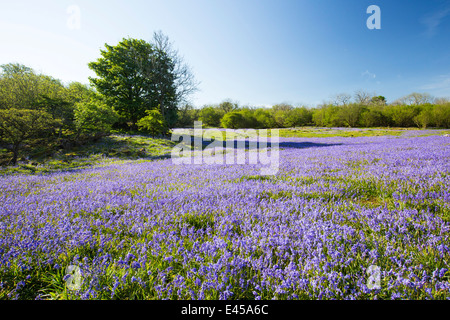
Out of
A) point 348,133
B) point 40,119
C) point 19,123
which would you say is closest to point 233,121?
point 348,133

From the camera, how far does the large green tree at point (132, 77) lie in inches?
1066

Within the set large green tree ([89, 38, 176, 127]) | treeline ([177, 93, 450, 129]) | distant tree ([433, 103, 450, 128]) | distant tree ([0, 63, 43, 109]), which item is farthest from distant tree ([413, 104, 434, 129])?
distant tree ([0, 63, 43, 109])

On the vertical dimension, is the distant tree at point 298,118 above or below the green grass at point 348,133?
above

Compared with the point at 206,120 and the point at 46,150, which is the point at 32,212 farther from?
the point at 206,120

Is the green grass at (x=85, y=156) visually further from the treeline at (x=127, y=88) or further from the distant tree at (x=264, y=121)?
the distant tree at (x=264, y=121)

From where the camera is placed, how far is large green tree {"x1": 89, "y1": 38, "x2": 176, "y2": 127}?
88.8ft

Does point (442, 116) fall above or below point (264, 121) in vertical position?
below

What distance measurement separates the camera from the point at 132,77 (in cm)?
2820

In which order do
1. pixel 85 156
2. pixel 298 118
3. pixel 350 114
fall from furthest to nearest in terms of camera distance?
pixel 298 118 → pixel 350 114 → pixel 85 156

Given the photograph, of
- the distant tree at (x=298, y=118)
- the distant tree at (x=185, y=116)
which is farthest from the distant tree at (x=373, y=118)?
the distant tree at (x=185, y=116)

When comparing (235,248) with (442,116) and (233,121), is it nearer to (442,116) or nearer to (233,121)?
(233,121)

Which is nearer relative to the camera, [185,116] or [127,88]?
[127,88]

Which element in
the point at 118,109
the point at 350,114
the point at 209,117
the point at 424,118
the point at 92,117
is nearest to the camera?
the point at 92,117

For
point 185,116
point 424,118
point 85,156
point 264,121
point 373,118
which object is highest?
point 185,116
